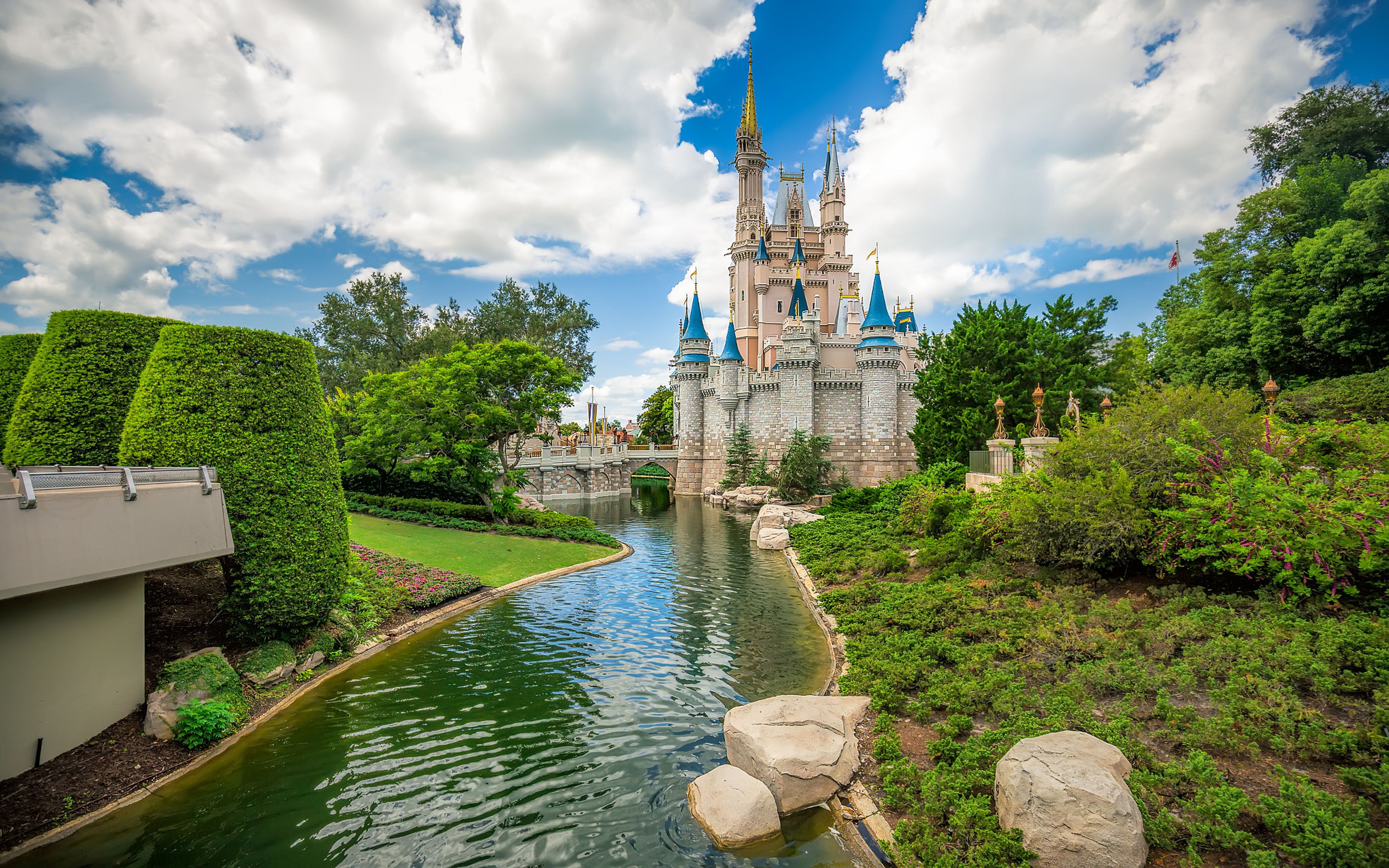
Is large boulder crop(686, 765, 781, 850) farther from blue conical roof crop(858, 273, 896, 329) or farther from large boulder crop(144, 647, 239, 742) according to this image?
Answer: blue conical roof crop(858, 273, 896, 329)

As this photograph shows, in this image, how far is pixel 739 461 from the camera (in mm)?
41469

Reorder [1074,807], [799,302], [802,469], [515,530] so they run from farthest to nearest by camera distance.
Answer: [799,302], [802,469], [515,530], [1074,807]

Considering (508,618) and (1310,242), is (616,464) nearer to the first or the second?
(508,618)

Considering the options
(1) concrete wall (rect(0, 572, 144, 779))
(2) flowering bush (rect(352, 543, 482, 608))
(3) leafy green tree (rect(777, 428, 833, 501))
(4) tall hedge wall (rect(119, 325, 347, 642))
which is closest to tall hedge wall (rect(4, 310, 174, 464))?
(4) tall hedge wall (rect(119, 325, 347, 642))

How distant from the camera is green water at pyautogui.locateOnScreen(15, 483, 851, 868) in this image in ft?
17.7

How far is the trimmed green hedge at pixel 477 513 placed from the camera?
72.7 feet

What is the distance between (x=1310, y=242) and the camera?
2031 centimetres

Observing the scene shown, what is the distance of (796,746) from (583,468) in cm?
3766

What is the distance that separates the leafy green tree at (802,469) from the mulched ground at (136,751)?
28.1m

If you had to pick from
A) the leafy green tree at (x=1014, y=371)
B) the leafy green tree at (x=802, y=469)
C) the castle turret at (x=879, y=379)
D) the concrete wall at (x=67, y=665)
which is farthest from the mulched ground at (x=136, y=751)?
the castle turret at (x=879, y=379)

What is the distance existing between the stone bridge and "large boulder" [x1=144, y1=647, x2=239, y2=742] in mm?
28431

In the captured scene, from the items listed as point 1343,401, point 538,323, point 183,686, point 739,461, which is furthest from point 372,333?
point 1343,401

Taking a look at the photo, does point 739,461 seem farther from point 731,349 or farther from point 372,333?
point 372,333

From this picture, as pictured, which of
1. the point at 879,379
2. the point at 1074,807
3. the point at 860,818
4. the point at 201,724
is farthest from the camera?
the point at 879,379
